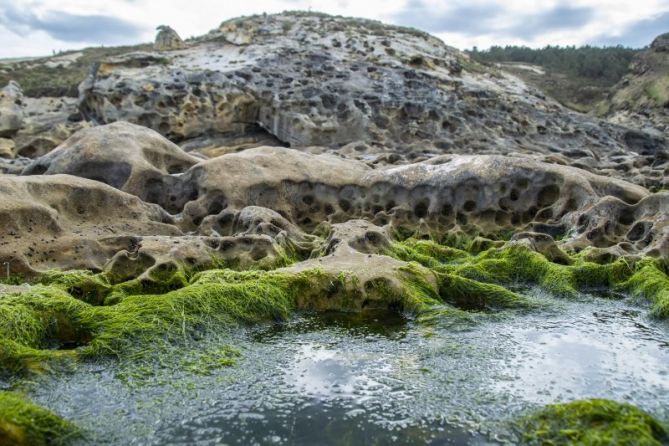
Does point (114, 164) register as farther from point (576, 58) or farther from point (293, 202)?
point (576, 58)

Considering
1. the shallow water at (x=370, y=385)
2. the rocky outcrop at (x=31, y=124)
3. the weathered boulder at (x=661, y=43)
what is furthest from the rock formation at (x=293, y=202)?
the weathered boulder at (x=661, y=43)

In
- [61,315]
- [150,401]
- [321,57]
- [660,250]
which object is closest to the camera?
[150,401]

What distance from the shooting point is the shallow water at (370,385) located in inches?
190

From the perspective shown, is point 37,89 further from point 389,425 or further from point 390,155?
point 389,425

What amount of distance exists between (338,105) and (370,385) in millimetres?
19617

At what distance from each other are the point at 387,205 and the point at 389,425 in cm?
960

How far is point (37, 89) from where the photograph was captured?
125ft

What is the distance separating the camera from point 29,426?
449cm

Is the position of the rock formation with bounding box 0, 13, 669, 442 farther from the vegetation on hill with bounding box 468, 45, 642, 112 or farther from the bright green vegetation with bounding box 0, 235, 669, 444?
the vegetation on hill with bounding box 468, 45, 642, 112

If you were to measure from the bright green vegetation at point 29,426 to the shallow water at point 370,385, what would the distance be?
0.19m

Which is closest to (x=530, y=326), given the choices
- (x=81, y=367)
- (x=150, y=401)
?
(x=150, y=401)

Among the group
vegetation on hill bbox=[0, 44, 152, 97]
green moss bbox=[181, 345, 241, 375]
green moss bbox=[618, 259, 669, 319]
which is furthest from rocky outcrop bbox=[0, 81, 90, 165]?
green moss bbox=[618, 259, 669, 319]

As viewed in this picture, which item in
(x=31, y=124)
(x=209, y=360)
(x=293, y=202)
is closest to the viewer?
(x=209, y=360)

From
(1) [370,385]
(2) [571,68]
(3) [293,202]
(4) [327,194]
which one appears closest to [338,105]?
(4) [327,194]
